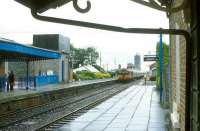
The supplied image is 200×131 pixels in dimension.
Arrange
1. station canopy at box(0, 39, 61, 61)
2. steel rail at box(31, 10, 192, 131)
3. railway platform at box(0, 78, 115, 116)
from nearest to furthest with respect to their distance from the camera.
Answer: steel rail at box(31, 10, 192, 131)
railway platform at box(0, 78, 115, 116)
station canopy at box(0, 39, 61, 61)

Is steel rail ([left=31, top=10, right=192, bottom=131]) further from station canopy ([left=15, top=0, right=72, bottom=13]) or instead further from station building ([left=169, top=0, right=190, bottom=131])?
station building ([left=169, top=0, right=190, bottom=131])

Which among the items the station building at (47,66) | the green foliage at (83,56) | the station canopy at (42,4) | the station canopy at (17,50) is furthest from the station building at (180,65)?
the green foliage at (83,56)

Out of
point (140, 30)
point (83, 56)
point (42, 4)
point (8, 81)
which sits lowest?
point (8, 81)

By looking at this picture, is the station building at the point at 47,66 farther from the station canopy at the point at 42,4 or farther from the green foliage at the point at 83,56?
the green foliage at the point at 83,56

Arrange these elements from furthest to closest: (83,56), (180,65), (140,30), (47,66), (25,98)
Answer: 1. (83,56)
2. (47,66)
3. (25,98)
4. (180,65)
5. (140,30)

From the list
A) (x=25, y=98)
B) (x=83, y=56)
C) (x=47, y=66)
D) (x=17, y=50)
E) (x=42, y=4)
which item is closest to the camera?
(x=42, y=4)

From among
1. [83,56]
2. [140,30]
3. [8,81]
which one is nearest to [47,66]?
[8,81]

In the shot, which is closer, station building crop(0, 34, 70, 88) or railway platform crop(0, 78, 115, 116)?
railway platform crop(0, 78, 115, 116)

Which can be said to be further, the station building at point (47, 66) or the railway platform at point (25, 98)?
the station building at point (47, 66)

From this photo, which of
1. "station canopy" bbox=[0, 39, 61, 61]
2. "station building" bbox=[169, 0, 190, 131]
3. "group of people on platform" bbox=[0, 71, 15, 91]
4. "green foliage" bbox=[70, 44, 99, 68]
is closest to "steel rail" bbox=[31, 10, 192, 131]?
"station building" bbox=[169, 0, 190, 131]

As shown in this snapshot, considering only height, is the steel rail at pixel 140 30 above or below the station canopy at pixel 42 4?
below

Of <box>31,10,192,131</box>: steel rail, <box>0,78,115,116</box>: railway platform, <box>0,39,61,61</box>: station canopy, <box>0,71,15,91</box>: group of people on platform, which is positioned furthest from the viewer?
<box>0,71,15,91</box>: group of people on platform

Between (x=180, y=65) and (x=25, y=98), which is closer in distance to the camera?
(x=180, y=65)

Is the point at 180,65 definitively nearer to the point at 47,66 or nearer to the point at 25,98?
the point at 25,98
